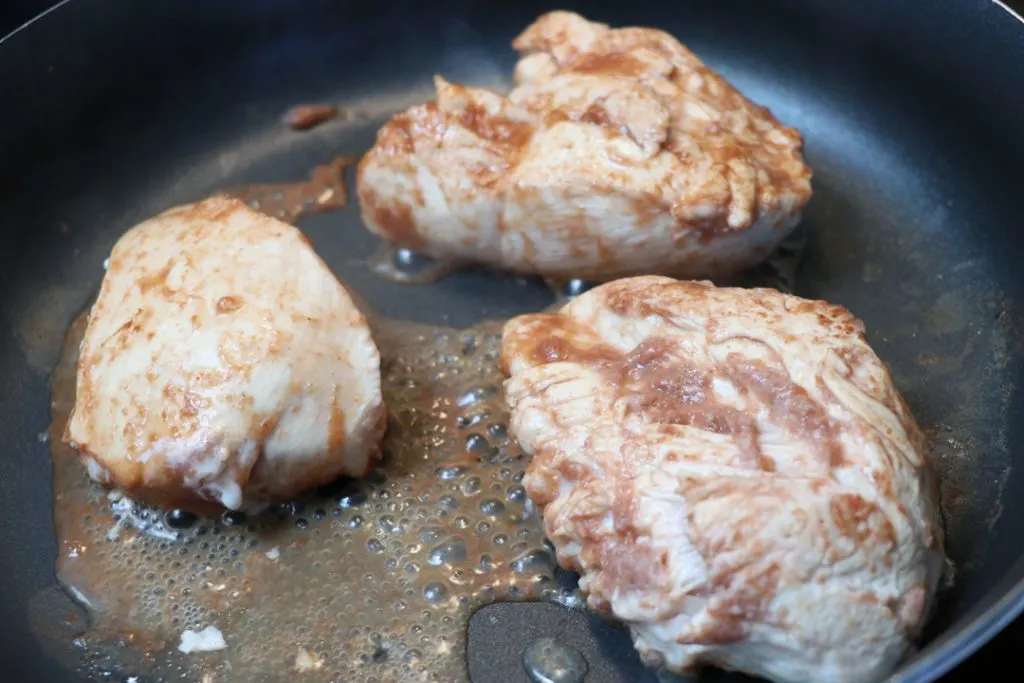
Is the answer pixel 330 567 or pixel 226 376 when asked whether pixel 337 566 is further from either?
pixel 226 376

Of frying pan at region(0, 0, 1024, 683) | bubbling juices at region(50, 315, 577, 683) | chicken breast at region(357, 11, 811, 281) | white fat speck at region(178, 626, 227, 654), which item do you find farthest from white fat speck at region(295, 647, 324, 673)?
chicken breast at region(357, 11, 811, 281)

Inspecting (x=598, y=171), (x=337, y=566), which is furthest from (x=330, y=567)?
(x=598, y=171)

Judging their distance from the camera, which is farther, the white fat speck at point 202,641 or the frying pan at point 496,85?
the frying pan at point 496,85

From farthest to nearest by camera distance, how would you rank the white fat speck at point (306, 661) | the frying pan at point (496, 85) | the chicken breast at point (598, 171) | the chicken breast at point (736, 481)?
the chicken breast at point (598, 171) < the frying pan at point (496, 85) < the white fat speck at point (306, 661) < the chicken breast at point (736, 481)

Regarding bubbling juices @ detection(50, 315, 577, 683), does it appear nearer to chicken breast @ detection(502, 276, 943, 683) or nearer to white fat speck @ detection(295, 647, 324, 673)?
white fat speck @ detection(295, 647, 324, 673)

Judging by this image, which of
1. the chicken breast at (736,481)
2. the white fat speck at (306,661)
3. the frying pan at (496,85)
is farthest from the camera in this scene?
the frying pan at (496,85)

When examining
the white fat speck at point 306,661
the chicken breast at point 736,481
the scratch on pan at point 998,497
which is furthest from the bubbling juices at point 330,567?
the scratch on pan at point 998,497

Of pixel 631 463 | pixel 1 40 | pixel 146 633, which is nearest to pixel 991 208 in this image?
pixel 631 463

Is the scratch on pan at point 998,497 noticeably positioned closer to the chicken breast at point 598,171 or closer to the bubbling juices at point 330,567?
the chicken breast at point 598,171

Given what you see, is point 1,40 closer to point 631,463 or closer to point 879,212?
point 631,463
